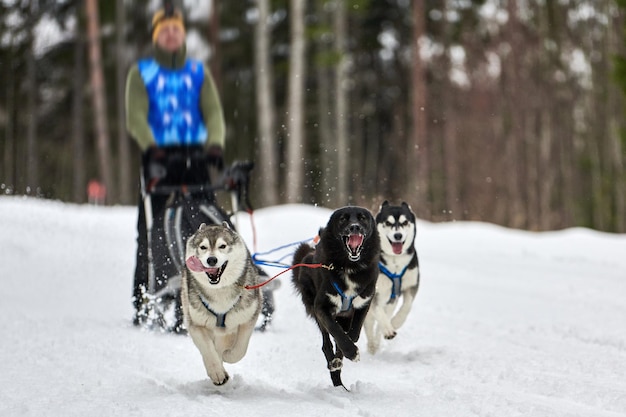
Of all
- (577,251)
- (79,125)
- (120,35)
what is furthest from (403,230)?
(120,35)

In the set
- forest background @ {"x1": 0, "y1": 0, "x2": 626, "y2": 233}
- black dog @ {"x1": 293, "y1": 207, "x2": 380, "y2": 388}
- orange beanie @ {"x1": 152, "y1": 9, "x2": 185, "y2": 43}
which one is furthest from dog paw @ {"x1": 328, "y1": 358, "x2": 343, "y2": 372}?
forest background @ {"x1": 0, "y1": 0, "x2": 626, "y2": 233}

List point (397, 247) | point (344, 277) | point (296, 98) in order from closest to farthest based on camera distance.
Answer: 1. point (344, 277)
2. point (397, 247)
3. point (296, 98)

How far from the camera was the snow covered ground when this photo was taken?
329cm

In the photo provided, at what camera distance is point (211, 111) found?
18.0 feet

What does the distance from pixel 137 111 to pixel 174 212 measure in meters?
0.81

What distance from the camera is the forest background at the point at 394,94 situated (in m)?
21.6

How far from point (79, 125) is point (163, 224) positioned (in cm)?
2113

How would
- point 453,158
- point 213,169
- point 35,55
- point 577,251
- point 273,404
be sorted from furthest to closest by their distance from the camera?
point 453,158
point 35,55
point 577,251
point 213,169
point 273,404

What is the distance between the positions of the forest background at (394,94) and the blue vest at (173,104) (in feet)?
40.6

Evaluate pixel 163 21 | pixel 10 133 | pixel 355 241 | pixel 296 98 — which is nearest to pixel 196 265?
pixel 355 241

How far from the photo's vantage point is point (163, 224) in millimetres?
5211

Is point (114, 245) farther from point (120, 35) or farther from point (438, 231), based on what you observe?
point (120, 35)

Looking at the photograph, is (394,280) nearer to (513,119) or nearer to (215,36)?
(215,36)

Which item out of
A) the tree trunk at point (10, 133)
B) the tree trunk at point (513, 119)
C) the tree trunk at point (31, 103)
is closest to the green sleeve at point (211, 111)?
the tree trunk at point (31, 103)
